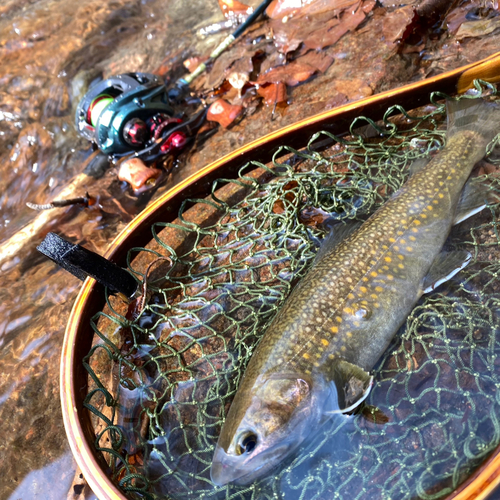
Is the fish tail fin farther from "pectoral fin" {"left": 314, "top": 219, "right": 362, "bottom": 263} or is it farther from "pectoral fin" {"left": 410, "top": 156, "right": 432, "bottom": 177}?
"pectoral fin" {"left": 314, "top": 219, "right": 362, "bottom": 263}

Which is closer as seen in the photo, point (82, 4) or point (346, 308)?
point (346, 308)

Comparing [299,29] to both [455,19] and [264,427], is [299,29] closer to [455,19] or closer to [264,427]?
[455,19]

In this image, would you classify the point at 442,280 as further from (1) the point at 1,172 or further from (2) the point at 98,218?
(1) the point at 1,172

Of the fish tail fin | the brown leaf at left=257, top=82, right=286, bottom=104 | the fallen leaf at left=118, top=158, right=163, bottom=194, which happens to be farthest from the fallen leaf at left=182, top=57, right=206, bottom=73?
the fish tail fin

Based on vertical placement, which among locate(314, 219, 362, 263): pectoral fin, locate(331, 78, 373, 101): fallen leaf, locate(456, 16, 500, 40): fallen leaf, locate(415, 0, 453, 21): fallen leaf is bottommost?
locate(456, 16, 500, 40): fallen leaf

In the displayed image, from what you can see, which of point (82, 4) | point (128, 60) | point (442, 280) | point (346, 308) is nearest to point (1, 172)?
point (128, 60)

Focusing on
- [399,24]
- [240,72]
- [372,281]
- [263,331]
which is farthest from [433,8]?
[263,331]

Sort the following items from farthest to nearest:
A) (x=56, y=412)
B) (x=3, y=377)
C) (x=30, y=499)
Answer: (x=3, y=377), (x=56, y=412), (x=30, y=499)
